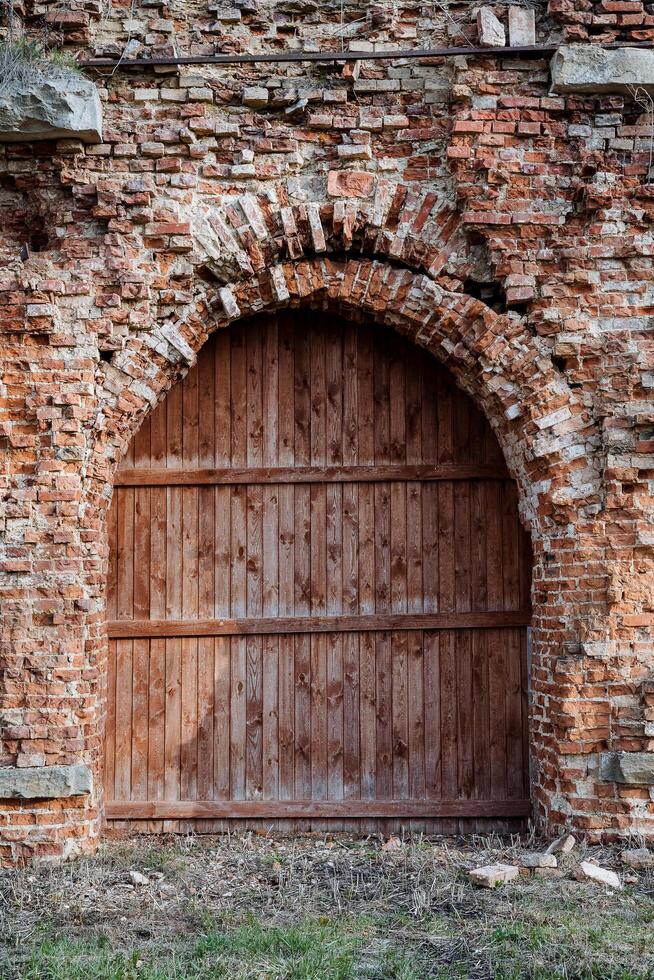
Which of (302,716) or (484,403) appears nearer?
(484,403)

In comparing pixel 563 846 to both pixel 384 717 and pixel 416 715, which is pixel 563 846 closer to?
pixel 416 715

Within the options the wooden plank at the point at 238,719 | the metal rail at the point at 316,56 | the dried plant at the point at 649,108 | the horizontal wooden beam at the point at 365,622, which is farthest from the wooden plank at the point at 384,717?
the metal rail at the point at 316,56

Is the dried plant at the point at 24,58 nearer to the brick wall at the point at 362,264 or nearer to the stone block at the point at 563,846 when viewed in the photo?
the brick wall at the point at 362,264

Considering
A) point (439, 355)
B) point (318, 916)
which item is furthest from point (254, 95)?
point (318, 916)

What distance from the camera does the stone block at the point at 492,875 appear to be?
14.6 ft

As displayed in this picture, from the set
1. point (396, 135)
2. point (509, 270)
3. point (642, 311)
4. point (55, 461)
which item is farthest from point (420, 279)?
point (55, 461)

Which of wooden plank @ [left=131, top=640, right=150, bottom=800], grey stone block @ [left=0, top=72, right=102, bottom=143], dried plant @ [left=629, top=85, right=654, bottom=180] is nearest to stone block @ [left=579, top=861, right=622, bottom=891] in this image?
wooden plank @ [left=131, top=640, right=150, bottom=800]

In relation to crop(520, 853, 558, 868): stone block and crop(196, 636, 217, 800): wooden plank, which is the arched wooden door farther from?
crop(520, 853, 558, 868): stone block

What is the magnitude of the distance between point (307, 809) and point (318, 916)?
1.44 meters

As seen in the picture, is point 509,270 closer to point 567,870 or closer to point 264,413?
point 264,413

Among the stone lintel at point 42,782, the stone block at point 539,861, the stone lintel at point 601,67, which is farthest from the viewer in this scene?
the stone lintel at point 601,67

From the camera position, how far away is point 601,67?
16.8 ft

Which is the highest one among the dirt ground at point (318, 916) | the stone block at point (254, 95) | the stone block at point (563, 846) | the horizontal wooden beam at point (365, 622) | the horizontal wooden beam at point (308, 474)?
the stone block at point (254, 95)

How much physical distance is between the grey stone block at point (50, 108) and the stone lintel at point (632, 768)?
15.5 feet
